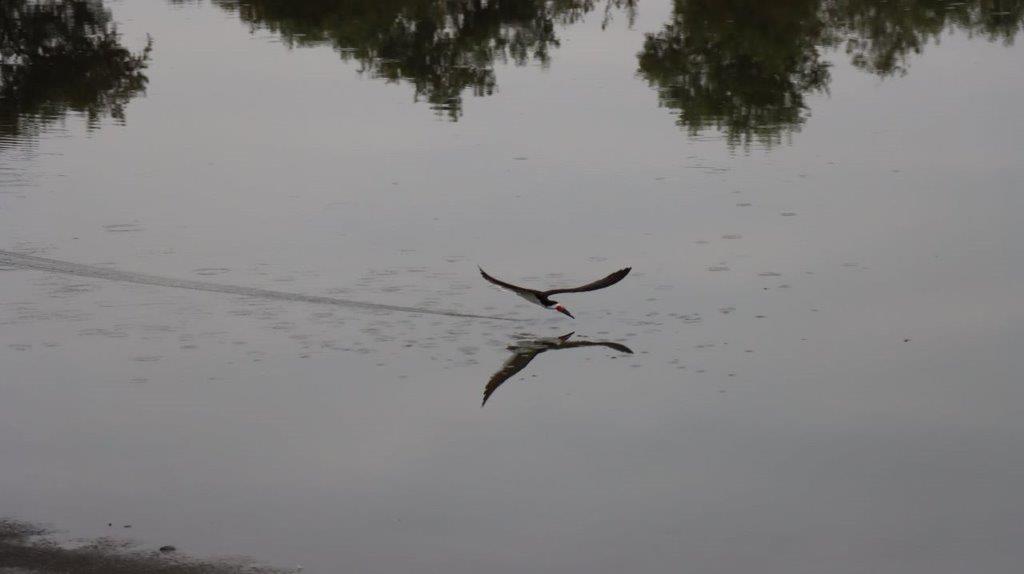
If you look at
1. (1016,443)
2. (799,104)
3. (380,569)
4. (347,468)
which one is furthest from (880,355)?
(799,104)

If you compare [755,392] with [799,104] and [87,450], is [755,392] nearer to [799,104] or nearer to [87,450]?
[87,450]

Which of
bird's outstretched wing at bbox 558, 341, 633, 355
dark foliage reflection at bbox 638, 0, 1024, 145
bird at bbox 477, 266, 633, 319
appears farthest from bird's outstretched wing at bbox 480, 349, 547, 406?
dark foliage reflection at bbox 638, 0, 1024, 145

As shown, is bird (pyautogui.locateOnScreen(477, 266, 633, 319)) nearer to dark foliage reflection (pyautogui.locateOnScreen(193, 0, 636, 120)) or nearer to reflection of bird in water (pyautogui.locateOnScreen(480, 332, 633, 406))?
reflection of bird in water (pyautogui.locateOnScreen(480, 332, 633, 406))

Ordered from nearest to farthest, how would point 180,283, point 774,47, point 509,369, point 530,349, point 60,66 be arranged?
1. point 509,369
2. point 530,349
3. point 180,283
4. point 774,47
5. point 60,66

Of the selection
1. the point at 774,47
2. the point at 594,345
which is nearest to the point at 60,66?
the point at 774,47

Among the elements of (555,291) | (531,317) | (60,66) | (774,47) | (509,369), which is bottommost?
(509,369)

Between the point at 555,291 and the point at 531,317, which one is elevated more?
the point at 555,291

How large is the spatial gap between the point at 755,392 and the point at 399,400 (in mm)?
3302

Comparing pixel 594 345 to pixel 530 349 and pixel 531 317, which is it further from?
pixel 531 317

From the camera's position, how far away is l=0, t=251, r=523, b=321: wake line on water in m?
17.0

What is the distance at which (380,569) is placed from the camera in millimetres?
10641

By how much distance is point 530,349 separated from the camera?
15.8m

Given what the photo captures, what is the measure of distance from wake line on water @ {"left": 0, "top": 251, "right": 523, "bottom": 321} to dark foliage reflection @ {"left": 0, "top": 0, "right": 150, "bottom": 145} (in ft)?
30.0

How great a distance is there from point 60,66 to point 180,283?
73.0 feet
